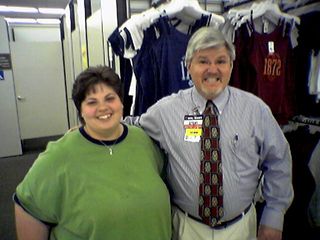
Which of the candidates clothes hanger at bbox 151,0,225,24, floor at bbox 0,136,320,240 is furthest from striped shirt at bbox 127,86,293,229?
floor at bbox 0,136,320,240

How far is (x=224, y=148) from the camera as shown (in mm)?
1327

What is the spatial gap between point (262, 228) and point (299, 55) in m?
1.37

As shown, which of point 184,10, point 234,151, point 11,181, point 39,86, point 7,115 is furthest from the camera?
point 39,86

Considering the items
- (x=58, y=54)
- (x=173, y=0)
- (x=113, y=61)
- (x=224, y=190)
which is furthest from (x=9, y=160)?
(x=224, y=190)

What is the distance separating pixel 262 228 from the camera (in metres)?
1.46

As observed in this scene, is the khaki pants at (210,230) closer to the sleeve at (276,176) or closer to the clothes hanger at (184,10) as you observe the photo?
the sleeve at (276,176)

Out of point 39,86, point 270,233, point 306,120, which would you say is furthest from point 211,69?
point 39,86

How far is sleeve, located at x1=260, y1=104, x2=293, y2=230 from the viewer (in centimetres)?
139

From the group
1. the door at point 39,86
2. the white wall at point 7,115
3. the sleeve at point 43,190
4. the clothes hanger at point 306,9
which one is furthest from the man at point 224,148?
the door at point 39,86

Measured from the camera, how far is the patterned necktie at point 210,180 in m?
1.31

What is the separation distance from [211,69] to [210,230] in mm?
727

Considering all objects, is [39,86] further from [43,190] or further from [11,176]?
[43,190]

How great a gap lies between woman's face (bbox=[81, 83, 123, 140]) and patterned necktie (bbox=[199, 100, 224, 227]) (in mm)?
408

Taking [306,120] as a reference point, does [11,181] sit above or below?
below
